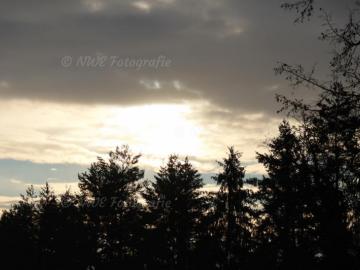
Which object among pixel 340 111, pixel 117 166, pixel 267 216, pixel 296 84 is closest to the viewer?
pixel 340 111

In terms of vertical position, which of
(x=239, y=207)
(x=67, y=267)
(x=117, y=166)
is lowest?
(x=67, y=267)

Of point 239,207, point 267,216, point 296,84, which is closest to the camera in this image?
point 296,84

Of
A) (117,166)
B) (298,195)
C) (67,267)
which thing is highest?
(117,166)

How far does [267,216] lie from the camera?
30672 mm

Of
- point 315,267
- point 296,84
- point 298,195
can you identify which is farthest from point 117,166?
point 296,84

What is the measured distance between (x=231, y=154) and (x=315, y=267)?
13.0 metres

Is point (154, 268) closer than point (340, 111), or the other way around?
point (340, 111)

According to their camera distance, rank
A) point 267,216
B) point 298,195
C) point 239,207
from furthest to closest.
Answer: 1. point 239,207
2. point 267,216
3. point 298,195

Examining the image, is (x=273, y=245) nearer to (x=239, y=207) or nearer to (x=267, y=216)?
(x=267, y=216)

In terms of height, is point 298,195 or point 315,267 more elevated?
point 298,195

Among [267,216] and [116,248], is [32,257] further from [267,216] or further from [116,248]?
[267,216]

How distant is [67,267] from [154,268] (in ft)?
27.2

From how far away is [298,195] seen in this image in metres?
16.2

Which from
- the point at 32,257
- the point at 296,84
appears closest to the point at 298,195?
the point at 296,84
